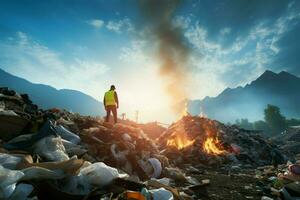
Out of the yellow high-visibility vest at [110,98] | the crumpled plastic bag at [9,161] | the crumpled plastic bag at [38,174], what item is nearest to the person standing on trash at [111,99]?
the yellow high-visibility vest at [110,98]

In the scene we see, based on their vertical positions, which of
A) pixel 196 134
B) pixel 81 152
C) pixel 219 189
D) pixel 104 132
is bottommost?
pixel 219 189

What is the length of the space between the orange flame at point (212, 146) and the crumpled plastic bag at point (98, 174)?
459 inches

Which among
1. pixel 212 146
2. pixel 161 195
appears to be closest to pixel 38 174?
pixel 161 195

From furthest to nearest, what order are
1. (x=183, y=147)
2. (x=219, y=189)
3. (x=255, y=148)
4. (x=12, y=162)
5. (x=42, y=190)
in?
(x=255, y=148)
(x=183, y=147)
(x=219, y=189)
(x=12, y=162)
(x=42, y=190)

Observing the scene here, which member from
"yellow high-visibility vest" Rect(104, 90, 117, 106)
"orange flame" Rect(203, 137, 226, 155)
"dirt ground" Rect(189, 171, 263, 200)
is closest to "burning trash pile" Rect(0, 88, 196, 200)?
"dirt ground" Rect(189, 171, 263, 200)

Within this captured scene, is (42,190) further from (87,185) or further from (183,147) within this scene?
(183,147)

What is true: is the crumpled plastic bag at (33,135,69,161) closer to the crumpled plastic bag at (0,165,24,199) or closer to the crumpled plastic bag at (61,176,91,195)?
the crumpled plastic bag at (61,176,91,195)

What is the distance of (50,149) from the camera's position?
4.31 meters

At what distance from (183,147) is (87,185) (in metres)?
11.7

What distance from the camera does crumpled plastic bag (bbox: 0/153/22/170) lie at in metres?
3.37

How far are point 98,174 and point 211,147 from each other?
12.7 metres

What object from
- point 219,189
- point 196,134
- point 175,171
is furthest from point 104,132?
point 196,134

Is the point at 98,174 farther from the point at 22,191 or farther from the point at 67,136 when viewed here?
the point at 67,136

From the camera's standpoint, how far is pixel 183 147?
48.6 feet
